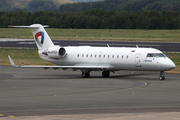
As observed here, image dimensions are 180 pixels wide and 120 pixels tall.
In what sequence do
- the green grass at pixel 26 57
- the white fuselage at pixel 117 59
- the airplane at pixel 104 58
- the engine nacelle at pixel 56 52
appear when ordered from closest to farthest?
1. the white fuselage at pixel 117 59
2. the airplane at pixel 104 58
3. the engine nacelle at pixel 56 52
4. the green grass at pixel 26 57

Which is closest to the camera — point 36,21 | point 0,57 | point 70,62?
point 70,62

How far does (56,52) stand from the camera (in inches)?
1395

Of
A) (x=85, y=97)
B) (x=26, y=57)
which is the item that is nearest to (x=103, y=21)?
(x=26, y=57)

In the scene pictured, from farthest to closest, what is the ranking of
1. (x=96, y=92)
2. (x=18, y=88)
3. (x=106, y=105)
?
(x=18, y=88)
(x=96, y=92)
(x=106, y=105)

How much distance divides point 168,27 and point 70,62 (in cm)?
9916

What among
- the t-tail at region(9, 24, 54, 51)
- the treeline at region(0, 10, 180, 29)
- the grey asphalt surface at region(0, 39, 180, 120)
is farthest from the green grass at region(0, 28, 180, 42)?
the grey asphalt surface at region(0, 39, 180, 120)

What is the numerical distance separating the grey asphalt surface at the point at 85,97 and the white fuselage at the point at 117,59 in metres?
2.49

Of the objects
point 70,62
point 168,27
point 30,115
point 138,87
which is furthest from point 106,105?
point 168,27

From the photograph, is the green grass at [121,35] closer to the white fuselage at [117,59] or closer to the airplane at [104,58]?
the airplane at [104,58]

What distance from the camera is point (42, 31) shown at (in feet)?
123

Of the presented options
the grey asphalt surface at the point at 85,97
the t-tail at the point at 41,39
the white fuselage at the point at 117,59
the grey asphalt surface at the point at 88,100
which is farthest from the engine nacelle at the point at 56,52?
the grey asphalt surface at the point at 88,100

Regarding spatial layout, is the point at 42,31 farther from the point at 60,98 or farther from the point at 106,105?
the point at 106,105

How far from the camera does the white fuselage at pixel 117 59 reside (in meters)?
31.2

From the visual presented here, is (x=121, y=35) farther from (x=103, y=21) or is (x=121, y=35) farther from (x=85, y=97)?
(x=85, y=97)
